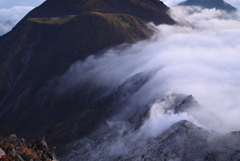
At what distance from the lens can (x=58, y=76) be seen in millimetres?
144000

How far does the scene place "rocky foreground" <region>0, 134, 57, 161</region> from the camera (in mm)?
38438

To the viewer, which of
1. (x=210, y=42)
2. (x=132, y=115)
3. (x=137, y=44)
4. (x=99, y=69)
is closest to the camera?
(x=132, y=115)

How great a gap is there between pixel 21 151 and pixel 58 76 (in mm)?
Answer: 103173

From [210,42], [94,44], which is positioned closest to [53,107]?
[94,44]

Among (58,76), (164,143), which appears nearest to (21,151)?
(164,143)

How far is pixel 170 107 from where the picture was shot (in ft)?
251

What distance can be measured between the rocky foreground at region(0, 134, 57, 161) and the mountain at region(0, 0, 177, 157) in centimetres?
4625

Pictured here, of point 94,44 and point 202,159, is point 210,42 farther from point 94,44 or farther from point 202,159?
point 202,159

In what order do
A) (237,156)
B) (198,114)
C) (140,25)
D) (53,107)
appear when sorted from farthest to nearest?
1. (140,25)
2. (53,107)
3. (198,114)
4. (237,156)

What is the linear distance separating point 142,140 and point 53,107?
224ft

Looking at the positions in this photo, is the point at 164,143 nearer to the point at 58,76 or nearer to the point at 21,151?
the point at 21,151

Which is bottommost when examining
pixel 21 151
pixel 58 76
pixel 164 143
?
pixel 164 143

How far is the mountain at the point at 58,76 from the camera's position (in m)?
111

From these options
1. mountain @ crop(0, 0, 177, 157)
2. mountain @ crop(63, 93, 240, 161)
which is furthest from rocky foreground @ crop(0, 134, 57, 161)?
mountain @ crop(0, 0, 177, 157)
